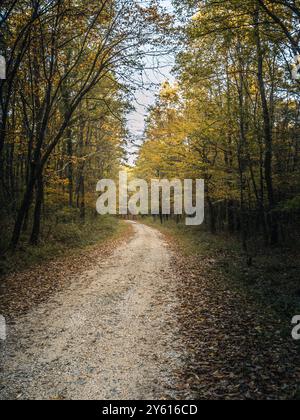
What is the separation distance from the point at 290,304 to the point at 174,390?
14.4ft

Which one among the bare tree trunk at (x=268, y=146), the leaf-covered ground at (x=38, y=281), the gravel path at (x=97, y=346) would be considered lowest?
the gravel path at (x=97, y=346)

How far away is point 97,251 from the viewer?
631 inches

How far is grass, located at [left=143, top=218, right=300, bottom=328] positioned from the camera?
24.8ft

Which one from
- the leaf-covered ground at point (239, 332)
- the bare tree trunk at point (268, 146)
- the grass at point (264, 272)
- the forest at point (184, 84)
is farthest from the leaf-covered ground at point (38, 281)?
the bare tree trunk at point (268, 146)

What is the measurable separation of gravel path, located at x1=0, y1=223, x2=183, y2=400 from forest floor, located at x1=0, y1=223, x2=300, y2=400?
18 mm

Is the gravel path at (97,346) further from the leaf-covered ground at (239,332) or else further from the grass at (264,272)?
the grass at (264,272)

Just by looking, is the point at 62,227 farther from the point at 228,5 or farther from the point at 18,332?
the point at 228,5

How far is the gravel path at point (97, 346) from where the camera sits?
4328 millimetres

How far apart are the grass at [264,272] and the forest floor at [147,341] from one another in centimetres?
10

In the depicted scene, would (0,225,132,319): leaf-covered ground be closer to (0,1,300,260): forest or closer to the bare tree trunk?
(0,1,300,260): forest

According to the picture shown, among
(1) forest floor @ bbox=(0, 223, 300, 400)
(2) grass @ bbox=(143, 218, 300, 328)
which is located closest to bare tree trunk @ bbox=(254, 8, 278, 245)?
(2) grass @ bbox=(143, 218, 300, 328)

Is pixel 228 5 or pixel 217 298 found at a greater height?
pixel 228 5

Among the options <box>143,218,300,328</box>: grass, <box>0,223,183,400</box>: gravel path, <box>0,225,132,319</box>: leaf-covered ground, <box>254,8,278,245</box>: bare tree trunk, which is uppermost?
<box>254,8,278,245</box>: bare tree trunk

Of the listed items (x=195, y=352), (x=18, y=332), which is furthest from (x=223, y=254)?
(x=18, y=332)
